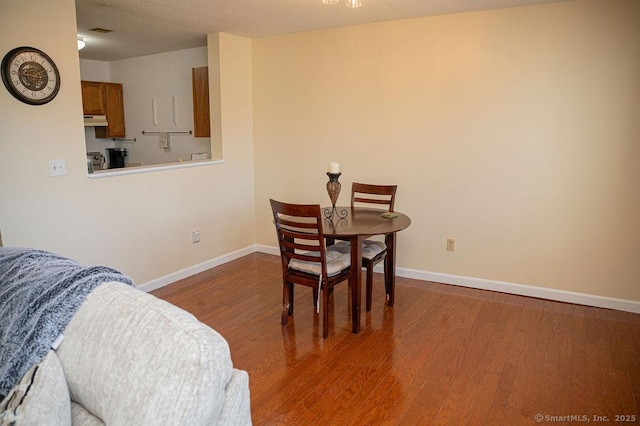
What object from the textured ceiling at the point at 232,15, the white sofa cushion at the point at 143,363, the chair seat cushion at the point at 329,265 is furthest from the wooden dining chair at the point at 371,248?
the white sofa cushion at the point at 143,363

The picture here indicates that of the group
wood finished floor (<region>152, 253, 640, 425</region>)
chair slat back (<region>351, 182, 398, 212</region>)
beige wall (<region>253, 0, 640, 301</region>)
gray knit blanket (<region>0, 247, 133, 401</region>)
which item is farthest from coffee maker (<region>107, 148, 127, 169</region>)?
gray knit blanket (<region>0, 247, 133, 401</region>)

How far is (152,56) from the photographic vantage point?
5.74m

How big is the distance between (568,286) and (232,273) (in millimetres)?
2941

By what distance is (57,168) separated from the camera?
125 inches

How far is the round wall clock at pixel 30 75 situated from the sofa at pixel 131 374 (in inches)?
90.9

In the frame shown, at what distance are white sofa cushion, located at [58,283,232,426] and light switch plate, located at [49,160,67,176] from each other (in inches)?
90.0

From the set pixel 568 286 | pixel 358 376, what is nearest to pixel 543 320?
pixel 568 286

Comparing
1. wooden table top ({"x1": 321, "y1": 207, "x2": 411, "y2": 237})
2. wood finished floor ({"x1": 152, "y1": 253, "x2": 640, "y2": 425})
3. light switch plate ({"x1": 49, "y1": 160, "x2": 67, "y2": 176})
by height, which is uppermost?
light switch plate ({"x1": 49, "y1": 160, "x2": 67, "y2": 176})

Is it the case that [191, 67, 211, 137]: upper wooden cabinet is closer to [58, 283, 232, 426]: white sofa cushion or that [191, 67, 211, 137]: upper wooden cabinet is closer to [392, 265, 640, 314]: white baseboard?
[392, 265, 640, 314]: white baseboard

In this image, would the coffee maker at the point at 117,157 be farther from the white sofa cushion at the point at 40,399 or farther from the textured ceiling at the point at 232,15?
the white sofa cushion at the point at 40,399

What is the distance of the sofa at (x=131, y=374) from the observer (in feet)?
3.36

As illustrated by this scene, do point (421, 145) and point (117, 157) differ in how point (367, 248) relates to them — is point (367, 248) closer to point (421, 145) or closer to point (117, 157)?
point (421, 145)

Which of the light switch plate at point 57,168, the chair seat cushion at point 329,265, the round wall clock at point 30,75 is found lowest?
the chair seat cushion at point 329,265

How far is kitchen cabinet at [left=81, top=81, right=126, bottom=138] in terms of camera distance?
5.70 metres
